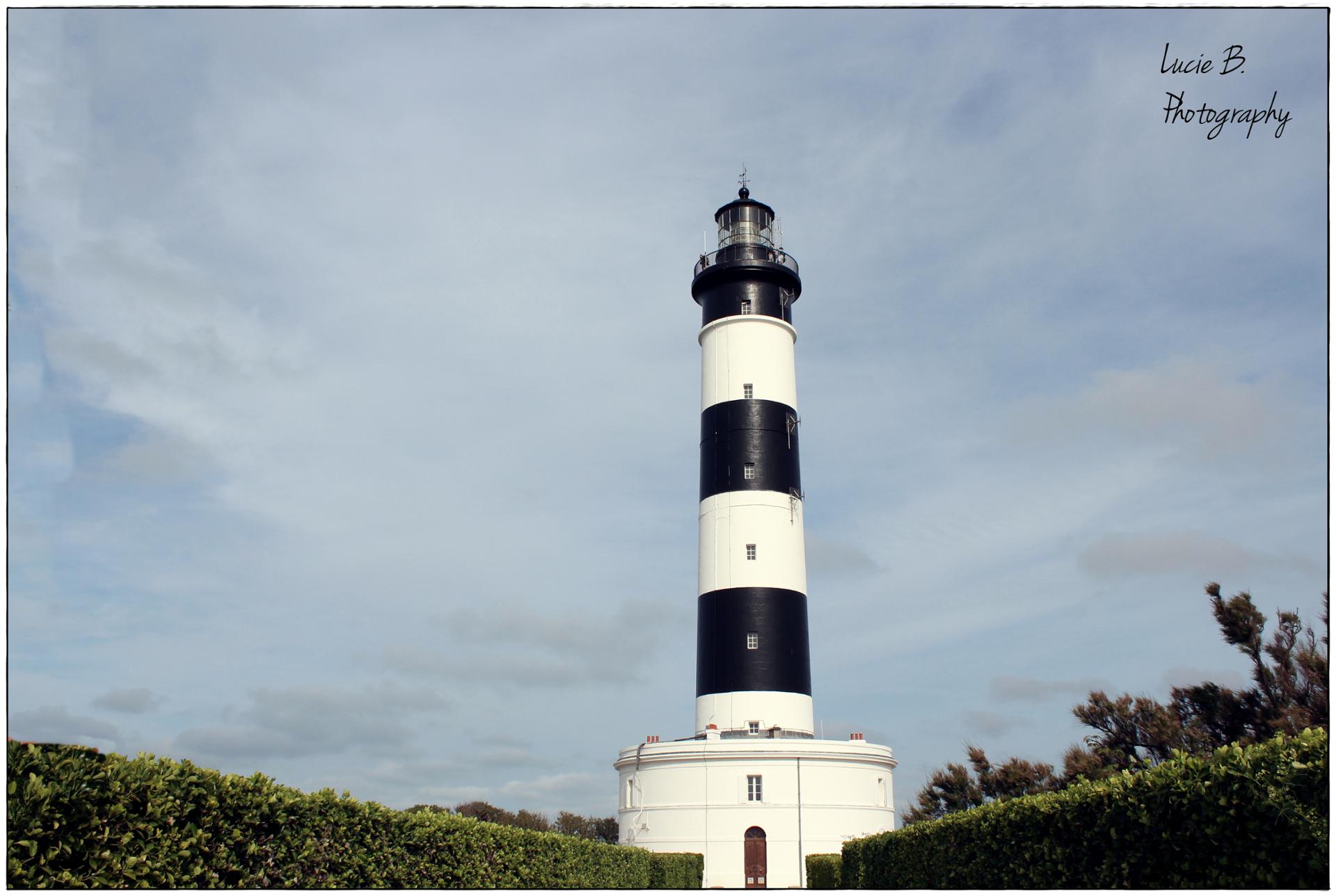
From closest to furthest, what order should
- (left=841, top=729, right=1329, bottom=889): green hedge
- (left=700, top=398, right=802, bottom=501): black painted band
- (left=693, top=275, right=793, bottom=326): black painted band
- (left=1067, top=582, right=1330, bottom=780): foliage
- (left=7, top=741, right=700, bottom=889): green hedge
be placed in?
(left=7, top=741, right=700, bottom=889): green hedge → (left=841, top=729, right=1329, bottom=889): green hedge → (left=1067, top=582, right=1330, bottom=780): foliage → (left=700, top=398, right=802, bottom=501): black painted band → (left=693, top=275, right=793, bottom=326): black painted band

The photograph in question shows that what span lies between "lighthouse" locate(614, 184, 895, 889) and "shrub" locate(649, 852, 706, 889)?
1.14 ft

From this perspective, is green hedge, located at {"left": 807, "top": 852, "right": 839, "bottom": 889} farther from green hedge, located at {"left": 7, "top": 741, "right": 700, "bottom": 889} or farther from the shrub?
green hedge, located at {"left": 7, "top": 741, "right": 700, "bottom": 889}

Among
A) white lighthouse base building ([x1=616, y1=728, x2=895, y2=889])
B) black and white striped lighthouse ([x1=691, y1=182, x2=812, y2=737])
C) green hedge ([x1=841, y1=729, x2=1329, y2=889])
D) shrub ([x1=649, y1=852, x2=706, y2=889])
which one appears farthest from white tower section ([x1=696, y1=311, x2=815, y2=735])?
green hedge ([x1=841, y1=729, x2=1329, y2=889])

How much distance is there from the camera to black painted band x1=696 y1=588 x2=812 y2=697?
3127cm

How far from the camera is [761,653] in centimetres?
3141

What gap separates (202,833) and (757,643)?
22751mm

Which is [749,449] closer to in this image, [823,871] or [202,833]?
[823,871]

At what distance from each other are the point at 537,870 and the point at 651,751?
1157 centimetres

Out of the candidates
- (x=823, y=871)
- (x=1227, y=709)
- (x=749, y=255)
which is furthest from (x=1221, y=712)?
(x=749, y=255)

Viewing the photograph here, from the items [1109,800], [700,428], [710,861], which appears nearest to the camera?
[1109,800]

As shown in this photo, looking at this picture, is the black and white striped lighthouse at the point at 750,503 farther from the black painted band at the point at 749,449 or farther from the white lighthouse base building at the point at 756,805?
the white lighthouse base building at the point at 756,805

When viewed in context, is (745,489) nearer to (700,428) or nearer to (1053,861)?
(700,428)

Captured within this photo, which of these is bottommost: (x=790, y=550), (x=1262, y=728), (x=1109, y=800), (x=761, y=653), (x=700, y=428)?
(x=1109, y=800)

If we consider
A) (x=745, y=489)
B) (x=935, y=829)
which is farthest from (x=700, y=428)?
(x=935, y=829)
